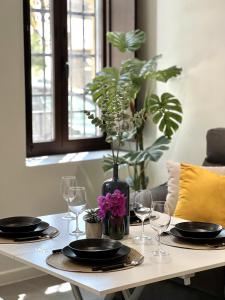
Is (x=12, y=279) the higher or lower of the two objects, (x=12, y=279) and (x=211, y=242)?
the lower

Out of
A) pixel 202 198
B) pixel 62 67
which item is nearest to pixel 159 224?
pixel 202 198

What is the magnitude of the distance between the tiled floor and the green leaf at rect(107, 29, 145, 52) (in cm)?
175

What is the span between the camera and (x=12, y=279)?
3.97 m

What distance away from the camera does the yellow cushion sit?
312 cm

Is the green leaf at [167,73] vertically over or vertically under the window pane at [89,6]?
under

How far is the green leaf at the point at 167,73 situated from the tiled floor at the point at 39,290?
62.6 inches

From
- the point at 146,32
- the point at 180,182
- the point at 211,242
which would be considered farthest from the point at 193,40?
the point at 211,242

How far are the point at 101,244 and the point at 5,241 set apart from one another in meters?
0.42

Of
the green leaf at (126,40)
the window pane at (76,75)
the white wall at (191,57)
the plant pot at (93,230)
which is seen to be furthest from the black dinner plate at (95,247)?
the window pane at (76,75)

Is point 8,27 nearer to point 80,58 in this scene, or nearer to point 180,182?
point 80,58

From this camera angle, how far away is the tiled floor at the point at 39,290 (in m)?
3.66

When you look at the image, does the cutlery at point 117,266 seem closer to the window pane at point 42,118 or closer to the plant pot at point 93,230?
the plant pot at point 93,230

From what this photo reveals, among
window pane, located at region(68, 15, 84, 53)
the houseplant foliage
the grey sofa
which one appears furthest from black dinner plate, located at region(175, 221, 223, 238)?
window pane, located at region(68, 15, 84, 53)

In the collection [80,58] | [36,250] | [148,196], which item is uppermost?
[80,58]
